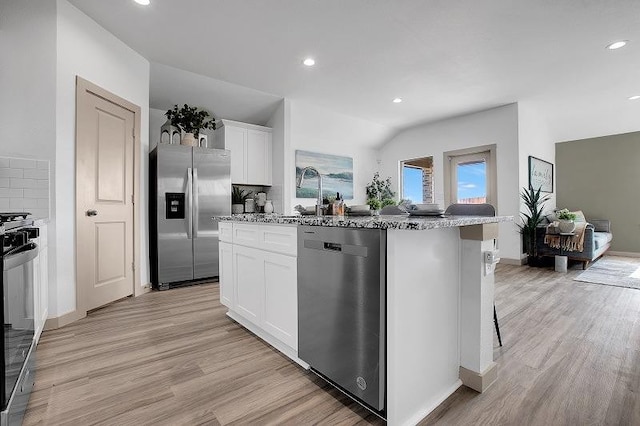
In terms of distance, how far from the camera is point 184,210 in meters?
3.76

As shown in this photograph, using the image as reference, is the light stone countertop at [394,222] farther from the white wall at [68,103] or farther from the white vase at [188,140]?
the white vase at [188,140]

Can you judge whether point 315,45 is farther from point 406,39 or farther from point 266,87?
point 266,87

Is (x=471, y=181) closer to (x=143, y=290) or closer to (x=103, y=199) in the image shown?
(x=143, y=290)

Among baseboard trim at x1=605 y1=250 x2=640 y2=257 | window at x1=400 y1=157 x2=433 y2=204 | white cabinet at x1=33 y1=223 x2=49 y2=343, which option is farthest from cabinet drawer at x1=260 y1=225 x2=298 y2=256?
baseboard trim at x1=605 y1=250 x2=640 y2=257

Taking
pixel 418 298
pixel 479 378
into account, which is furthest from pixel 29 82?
pixel 479 378

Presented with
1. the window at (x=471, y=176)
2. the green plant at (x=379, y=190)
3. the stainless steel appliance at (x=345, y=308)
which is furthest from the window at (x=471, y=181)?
the stainless steel appliance at (x=345, y=308)

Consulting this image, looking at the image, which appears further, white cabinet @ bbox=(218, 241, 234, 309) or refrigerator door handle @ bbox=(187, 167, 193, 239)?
refrigerator door handle @ bbox=(187, 167, 193, 239)

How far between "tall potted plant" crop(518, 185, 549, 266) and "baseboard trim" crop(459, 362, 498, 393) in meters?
4.12

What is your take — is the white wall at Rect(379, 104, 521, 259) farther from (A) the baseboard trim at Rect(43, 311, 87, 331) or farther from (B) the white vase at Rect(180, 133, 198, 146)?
(A) the baseboard trim at Rect(43, 311, 87, 331)

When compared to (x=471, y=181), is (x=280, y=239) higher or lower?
lower

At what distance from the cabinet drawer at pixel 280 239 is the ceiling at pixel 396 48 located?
1972 mm

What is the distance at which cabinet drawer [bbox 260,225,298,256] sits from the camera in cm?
175

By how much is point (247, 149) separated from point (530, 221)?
4.77m

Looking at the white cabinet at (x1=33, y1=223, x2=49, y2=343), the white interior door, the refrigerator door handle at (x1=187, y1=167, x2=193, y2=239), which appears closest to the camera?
the white cabinet at (x1=33, y1=223, x2=49, y2=343)
